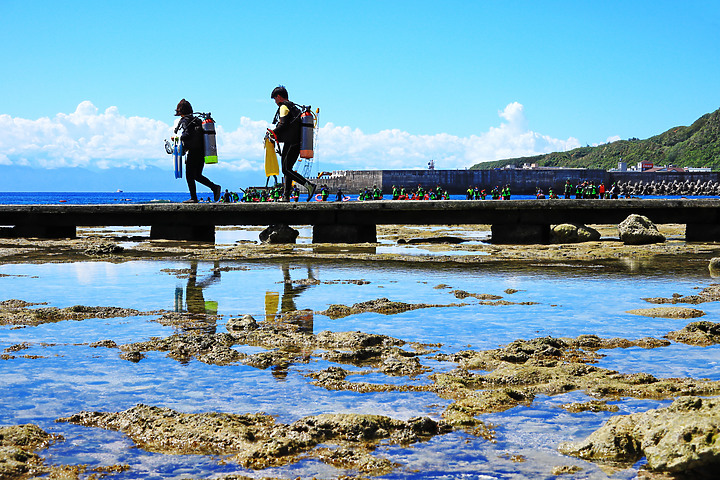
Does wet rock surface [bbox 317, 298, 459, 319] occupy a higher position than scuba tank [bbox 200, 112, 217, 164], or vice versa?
scuba tank [bbox 200, 112, 217, 164]

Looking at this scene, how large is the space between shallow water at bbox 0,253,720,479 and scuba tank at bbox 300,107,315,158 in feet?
23.1

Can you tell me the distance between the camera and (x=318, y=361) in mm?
5594

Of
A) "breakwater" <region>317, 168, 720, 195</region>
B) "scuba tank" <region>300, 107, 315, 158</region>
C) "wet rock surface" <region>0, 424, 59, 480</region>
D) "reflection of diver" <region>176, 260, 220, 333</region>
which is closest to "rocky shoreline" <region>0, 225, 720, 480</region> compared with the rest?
→ "wet rock surface" <region>0, 424, 59, 480</region>

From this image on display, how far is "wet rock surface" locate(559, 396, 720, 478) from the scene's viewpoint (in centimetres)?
319

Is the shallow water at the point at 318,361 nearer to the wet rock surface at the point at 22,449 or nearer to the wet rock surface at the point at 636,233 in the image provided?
the wet rock surface at the point at 22,449

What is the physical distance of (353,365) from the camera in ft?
18.1

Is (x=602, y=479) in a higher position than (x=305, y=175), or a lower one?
lower

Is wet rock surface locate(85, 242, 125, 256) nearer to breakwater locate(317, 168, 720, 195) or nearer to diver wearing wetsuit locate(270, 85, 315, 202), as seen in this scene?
diver wearing wetsuit locate(270, 85, 315, 202)

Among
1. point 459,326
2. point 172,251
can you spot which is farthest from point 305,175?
point 459,326

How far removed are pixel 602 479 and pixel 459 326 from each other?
12.0 ft

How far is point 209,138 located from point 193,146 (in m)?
0.48

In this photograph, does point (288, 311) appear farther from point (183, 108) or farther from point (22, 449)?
point (183, 108)

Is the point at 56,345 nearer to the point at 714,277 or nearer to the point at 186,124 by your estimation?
the point at 714,277

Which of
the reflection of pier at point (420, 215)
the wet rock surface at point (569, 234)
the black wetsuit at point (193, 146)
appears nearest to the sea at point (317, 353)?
the reflection of pier at point (420, 215)
